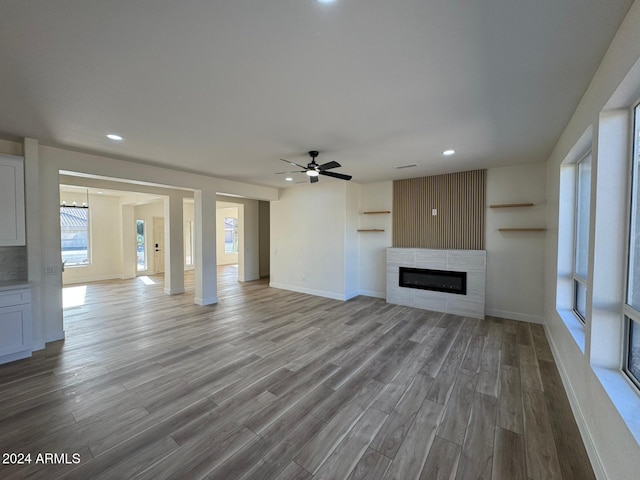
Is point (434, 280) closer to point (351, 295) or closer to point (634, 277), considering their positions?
point (351, 295)

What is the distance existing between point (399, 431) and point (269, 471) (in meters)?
1.04

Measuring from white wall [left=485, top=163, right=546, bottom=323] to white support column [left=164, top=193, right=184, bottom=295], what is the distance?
725cm

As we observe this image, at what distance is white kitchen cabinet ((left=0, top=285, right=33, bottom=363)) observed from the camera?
3.17m

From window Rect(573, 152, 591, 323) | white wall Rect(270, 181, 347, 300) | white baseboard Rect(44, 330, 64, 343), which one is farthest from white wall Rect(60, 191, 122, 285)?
window Rect(573, 152, 591, 323)

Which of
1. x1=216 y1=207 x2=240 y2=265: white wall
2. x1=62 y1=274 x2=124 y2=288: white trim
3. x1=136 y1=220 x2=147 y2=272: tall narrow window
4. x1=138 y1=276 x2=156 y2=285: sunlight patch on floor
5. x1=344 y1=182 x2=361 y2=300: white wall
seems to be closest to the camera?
x1=344 y1=182 x2=361 y2=300: white wall

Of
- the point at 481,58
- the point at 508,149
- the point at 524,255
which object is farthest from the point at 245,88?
the point at 524,255

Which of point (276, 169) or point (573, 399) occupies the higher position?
→ point (276, 169)

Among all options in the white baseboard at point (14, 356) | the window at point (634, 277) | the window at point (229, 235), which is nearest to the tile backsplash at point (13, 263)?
the white baseboard at point (14, 356)

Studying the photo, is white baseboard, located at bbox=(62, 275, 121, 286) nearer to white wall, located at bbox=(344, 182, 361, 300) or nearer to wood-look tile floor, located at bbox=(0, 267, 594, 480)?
wood-look tile floor, located at bbox=(0, 267, 594, 480)

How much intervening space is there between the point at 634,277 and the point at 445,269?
11.7ft

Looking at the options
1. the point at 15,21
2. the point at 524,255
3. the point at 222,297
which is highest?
the point at 15,21

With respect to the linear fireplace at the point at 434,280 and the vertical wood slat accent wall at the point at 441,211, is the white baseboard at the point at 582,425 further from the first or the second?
the vertical wood slat accent wall at the point at 441,211

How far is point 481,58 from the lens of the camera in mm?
1804

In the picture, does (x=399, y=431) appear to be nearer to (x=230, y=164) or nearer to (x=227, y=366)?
(x=227, y=366)
